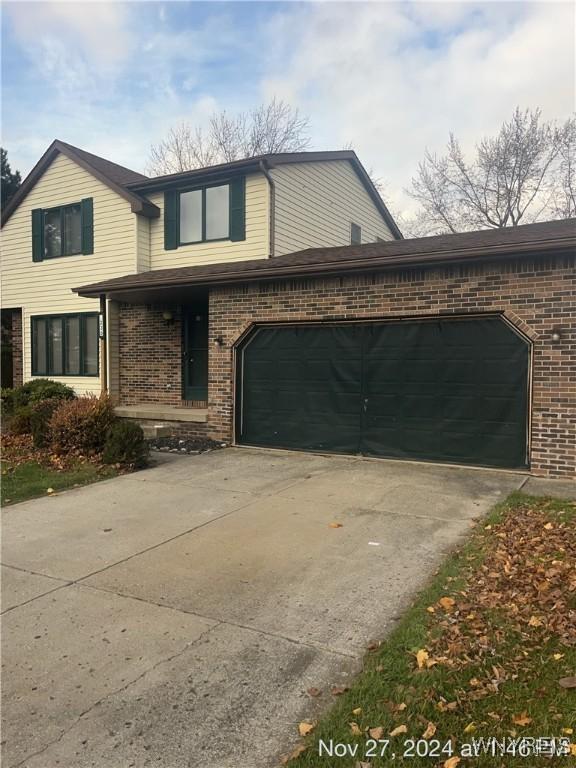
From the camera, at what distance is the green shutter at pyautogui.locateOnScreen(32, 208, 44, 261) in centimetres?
1578

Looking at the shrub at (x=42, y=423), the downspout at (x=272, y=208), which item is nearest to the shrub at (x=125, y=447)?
the shrub at (x=42, y=423)

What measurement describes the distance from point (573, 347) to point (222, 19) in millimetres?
7279

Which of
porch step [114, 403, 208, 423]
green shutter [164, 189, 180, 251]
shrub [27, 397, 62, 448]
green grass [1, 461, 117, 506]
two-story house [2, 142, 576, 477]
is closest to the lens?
green grass [1, 461, 117, 506]

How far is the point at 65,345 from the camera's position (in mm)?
15398

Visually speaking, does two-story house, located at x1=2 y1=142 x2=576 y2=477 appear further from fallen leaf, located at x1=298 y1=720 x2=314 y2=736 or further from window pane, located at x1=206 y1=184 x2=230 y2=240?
fallen leaf, located at x1=298 y1=720 x2=314 y2=736

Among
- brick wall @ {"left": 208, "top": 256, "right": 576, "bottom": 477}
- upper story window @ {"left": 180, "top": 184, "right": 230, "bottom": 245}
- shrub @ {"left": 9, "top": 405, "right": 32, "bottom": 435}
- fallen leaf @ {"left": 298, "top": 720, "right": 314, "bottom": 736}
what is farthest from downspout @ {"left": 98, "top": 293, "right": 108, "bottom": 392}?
fallen leaf @ {"left": 298, "top": 720, "right": 314, "bottom": 736}

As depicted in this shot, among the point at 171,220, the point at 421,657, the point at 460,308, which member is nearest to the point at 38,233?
the point at 171,220

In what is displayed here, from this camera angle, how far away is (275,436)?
33.1 feet

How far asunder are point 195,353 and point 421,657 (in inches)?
436

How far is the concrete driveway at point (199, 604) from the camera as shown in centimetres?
258

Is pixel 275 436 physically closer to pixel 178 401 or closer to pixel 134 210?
pixel 178 401

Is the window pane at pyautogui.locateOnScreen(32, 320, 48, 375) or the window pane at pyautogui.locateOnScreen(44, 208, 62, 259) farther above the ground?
the window pane at pyautogui.locateOnScreen(44, 208, 62, 259)

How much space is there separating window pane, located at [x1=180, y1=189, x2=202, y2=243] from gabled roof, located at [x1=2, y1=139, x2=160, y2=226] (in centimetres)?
85

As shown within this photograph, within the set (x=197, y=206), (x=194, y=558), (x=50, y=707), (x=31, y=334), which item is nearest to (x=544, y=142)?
(x=197, y=206)
